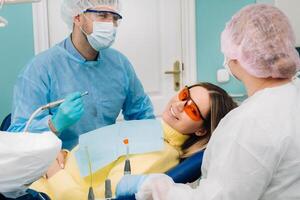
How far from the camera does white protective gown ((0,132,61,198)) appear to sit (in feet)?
2.96

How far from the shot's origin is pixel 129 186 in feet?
3.97

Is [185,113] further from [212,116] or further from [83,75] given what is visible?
[83,75]

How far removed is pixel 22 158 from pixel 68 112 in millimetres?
518

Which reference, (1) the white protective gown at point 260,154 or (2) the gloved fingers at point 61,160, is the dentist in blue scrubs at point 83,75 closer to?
(2) the gloved fingers at point 61,160

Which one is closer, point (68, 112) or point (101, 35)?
point (68, 112)

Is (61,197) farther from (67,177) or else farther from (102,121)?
(102,121)

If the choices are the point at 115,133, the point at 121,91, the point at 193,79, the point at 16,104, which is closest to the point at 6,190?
the point at 115,133

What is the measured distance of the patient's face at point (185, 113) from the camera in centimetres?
150

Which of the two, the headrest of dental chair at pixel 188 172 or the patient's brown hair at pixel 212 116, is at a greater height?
the patient's brown hair at pixel 212 116

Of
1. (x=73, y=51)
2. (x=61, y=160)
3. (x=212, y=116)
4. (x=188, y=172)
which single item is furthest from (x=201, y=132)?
(x=73, y=51)

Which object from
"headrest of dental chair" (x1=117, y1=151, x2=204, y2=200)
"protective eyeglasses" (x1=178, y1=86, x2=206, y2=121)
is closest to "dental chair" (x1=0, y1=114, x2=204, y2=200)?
"headrest of dental chair" (x1=117, y1=151, x2=204, y2=200)

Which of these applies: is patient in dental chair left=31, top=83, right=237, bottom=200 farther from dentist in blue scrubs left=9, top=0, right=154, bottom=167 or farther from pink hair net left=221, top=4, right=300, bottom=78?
pink hair net left=221, top=4, right=300, bottom=78

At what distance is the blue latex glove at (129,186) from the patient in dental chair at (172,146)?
0.11 metres

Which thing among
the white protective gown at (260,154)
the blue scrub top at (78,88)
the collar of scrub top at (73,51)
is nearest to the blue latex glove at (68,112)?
the blue scrub top at (78,88)
